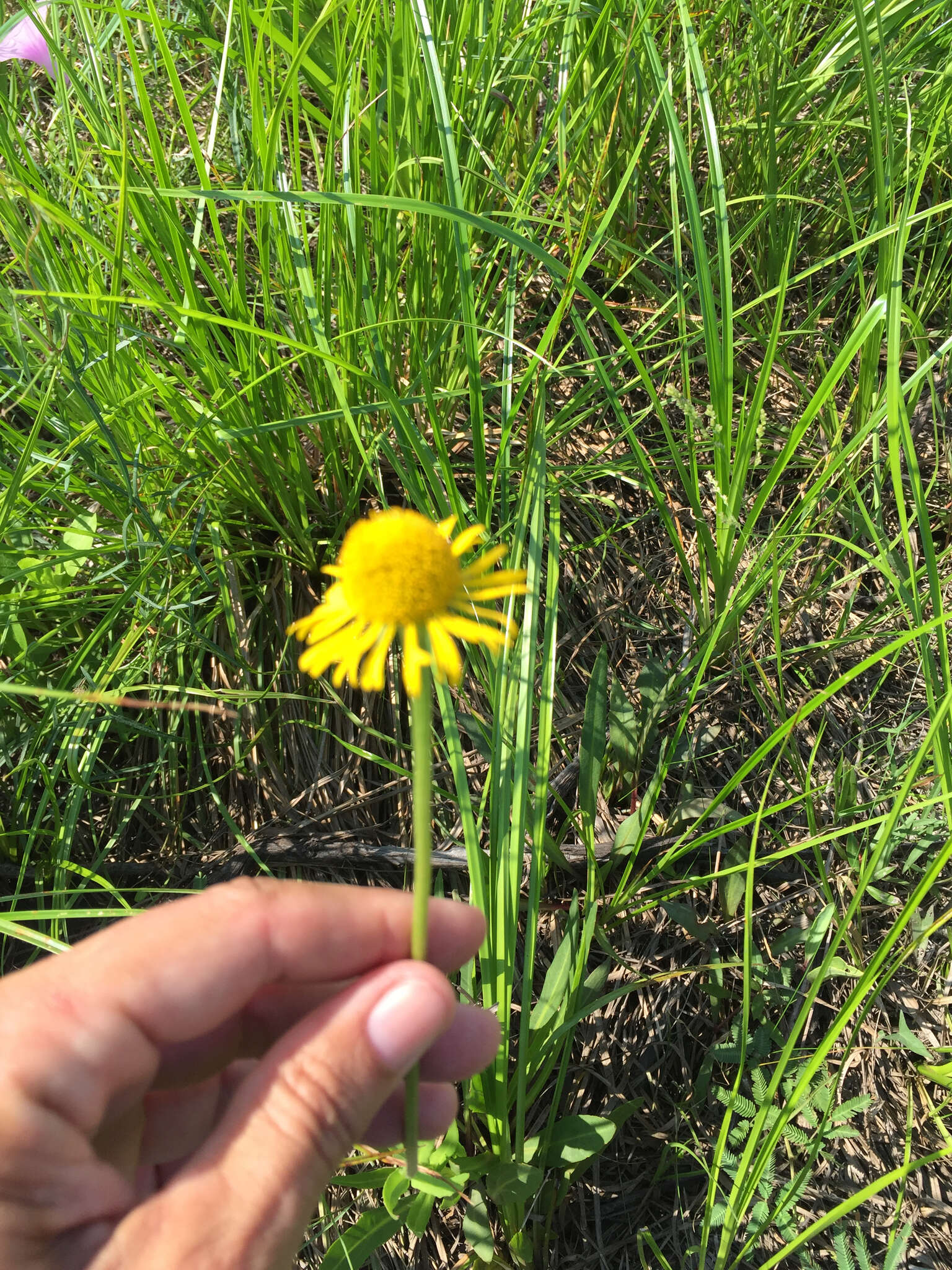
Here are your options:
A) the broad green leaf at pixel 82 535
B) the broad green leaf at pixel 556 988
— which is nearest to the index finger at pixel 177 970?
the broad green leaf at pixel 556 988

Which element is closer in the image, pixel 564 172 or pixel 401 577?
pixel 401 577

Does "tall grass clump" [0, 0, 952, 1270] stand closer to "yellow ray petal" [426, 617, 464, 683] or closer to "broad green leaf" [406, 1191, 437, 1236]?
"broad green leaf" [406, 1191, 437, 1236]

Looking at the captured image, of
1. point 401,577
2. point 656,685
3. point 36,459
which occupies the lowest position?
point 656,685

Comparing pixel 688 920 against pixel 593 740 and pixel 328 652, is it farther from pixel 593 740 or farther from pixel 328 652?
pixel 328 652

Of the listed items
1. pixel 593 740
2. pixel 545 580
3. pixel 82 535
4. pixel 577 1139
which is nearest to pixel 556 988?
pixel 577 1139

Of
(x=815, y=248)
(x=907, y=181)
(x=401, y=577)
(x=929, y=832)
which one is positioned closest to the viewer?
(x=401, y=577)

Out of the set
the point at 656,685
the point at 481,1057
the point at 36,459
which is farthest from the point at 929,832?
the point at 36,459

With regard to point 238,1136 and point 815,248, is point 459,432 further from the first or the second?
point 238,1136
